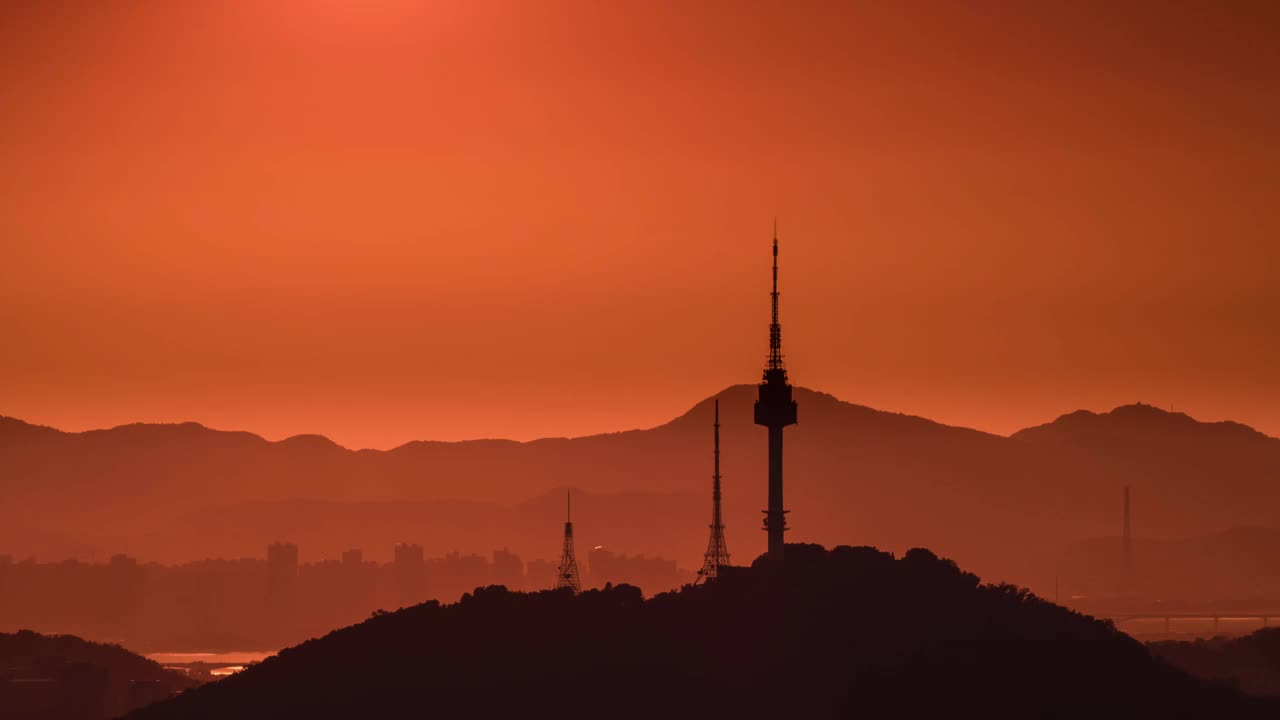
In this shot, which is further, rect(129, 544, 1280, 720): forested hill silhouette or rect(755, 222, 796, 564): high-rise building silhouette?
rect(755, 222, 796, 564): high-rise building silhouette

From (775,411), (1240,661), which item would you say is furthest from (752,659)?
(1240,661)

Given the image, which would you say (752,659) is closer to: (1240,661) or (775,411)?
(775,411)

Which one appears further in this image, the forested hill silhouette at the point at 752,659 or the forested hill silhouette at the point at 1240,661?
the forested hill silhouette at the point at 1240,661

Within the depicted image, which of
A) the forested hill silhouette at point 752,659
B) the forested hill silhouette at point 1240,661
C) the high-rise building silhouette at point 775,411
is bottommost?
the forested hill silhouette at point 1240,661

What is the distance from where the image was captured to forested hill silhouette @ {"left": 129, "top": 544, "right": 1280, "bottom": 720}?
136 metres

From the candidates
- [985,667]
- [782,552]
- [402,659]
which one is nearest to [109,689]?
[402,659]

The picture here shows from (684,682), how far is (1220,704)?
33308 mm

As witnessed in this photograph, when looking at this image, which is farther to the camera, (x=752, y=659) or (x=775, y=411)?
(x=775, y=411)

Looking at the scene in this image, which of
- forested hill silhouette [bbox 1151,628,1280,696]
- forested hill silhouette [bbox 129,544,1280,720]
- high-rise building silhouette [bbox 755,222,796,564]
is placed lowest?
forested hill silhouette [bbox 1151,628,1280,696]

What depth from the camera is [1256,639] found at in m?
198

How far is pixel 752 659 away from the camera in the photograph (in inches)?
5507

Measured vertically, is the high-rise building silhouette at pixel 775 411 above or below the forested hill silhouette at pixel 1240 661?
above

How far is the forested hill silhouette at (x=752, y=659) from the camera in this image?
13550 cm

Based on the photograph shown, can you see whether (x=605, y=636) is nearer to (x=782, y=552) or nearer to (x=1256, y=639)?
(x=782, y=552)
